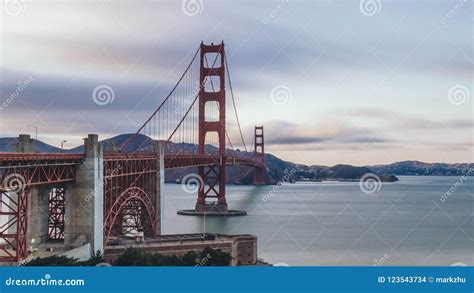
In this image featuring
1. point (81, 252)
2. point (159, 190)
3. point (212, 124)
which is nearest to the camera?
point (81, 252)

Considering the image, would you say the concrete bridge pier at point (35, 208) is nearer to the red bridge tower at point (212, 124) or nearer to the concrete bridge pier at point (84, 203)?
the concrete bridge pier at point (84, 203)

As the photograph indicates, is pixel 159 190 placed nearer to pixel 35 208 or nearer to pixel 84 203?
pixel 35 208

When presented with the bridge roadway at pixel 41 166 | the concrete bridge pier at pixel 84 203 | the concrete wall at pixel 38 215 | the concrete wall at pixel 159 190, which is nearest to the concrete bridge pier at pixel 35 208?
the concrete wall at pixel 38 215

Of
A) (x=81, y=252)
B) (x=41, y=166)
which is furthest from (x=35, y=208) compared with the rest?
(x=41, y=166)

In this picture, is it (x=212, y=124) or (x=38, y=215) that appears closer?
(x=38, y=215)

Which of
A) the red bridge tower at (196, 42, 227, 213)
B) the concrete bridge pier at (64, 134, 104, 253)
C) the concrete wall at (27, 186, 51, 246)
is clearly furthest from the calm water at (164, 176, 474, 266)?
the concrete wall at (27, 186, 51, 246)

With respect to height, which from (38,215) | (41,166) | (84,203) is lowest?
(38,215)

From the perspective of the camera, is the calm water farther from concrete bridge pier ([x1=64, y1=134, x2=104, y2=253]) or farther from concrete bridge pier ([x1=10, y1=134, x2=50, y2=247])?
concrete bridge pier ([x1=10, y1=134, x2=50, y2=247])

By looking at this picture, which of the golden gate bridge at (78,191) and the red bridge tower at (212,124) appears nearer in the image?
the golden gate bridge at (78,191)

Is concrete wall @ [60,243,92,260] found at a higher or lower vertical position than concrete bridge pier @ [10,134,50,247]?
lower
